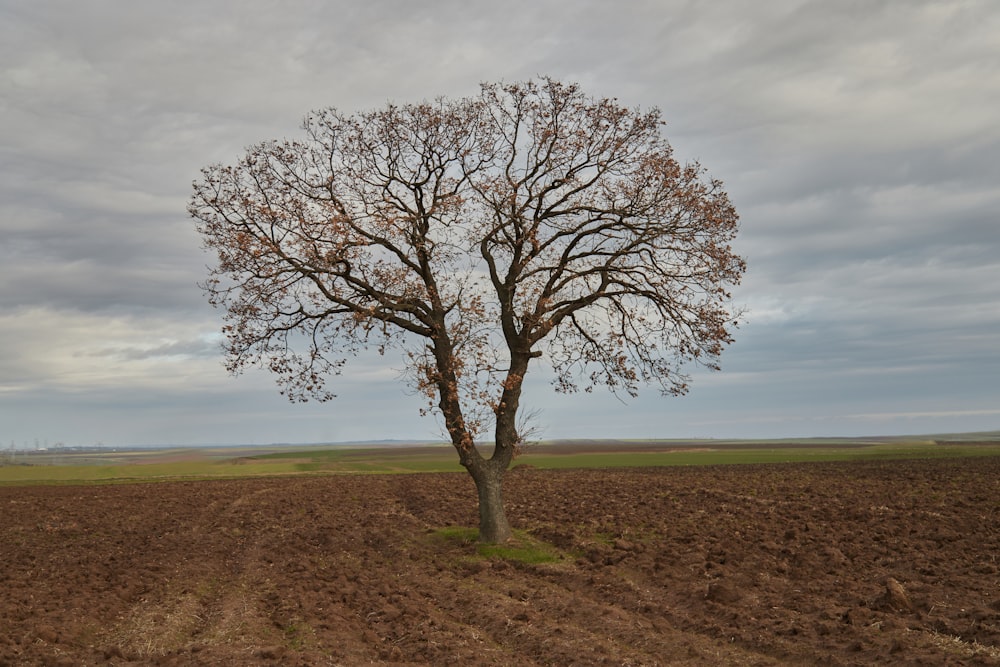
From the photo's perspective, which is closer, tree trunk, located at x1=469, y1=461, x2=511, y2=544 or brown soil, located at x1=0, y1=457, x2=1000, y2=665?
brown soil, located at x1=0, y1=457, x2=1000, y2=665

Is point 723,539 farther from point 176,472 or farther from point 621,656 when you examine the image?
→ point 176,472

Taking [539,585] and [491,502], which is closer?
[539,585]

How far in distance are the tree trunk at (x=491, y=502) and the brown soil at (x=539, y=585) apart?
1.18 m

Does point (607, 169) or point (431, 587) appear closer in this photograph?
point (431, 587)

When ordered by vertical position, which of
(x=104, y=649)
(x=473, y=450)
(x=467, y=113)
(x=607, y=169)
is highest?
(x=467, y=113)

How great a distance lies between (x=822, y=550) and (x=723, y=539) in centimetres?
319

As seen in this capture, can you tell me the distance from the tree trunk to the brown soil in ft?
3.87

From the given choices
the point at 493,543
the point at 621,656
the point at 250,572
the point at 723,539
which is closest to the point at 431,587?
the point at 493,543

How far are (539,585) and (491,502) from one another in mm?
4947

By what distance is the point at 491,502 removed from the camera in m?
25.1

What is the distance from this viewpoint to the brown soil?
1472cm

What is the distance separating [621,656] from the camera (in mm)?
14070

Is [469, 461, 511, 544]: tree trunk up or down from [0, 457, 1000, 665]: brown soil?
up

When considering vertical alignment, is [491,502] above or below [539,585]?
above
